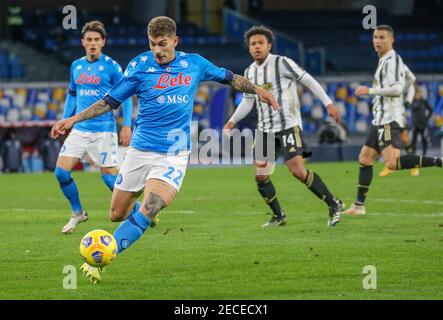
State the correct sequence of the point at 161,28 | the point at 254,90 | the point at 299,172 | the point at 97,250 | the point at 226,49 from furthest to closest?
the point at 226,49 → the point at 299,172 → the point at 254,90 → the point at 161,28 → the point at 97,250

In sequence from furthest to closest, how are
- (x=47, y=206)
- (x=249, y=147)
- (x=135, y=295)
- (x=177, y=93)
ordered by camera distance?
(x=249, y=147), (x=47, y=206), (x=177, y=93), (x=135, y=295)

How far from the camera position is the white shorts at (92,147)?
43.6 feet

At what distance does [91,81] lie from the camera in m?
13.2

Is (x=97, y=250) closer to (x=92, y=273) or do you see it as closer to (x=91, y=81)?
(x=92, y=273)

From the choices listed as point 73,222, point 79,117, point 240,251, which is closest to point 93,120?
point 73,222

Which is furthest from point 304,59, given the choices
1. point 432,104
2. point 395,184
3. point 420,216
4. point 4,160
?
point 420,216

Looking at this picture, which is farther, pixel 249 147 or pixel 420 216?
pixel 249 147

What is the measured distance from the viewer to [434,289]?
8023 mm

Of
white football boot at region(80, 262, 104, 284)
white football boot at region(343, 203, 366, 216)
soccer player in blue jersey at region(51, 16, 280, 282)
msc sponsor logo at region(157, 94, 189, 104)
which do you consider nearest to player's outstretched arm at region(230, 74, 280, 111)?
soccer player in blue jersey at region(51, 16, 280, 282)

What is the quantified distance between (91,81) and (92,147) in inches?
31.9

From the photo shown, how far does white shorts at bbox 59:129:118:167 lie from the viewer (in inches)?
523

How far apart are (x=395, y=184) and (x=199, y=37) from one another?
61.5ft
